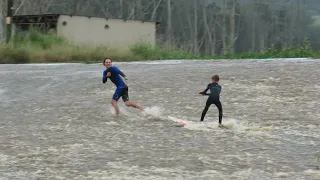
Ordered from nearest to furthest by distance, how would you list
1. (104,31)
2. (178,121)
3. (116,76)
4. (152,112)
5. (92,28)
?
1. (178,121)
2. (152,112)
3. (116,76)
4. (92,28)
5. (104,31)

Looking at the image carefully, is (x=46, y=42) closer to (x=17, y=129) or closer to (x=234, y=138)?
(x=17, y=129)

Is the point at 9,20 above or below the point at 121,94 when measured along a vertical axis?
above

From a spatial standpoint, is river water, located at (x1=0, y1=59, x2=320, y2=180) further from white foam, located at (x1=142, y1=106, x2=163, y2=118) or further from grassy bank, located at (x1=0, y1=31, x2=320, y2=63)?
grassy bank, located at (x1=0, y1=31, x2=320, y2=63)

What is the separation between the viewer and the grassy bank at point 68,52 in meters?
23.8

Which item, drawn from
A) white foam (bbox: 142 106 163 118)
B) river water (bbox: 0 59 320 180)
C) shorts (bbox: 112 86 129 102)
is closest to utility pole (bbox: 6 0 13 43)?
river water (bbox: 0 59 320 180)

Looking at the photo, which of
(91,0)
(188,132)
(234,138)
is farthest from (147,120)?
(91,0)

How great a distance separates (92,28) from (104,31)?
0.81m

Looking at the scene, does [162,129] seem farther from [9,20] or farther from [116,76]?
[9,20]

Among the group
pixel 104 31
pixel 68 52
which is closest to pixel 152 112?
pixel 68 52

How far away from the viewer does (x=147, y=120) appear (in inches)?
387

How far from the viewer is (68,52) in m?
24.1

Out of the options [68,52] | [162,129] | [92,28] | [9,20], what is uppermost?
[9,20]

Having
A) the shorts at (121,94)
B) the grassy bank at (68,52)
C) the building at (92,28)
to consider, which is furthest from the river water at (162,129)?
the building at (92,28)

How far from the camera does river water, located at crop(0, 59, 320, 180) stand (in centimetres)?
659
